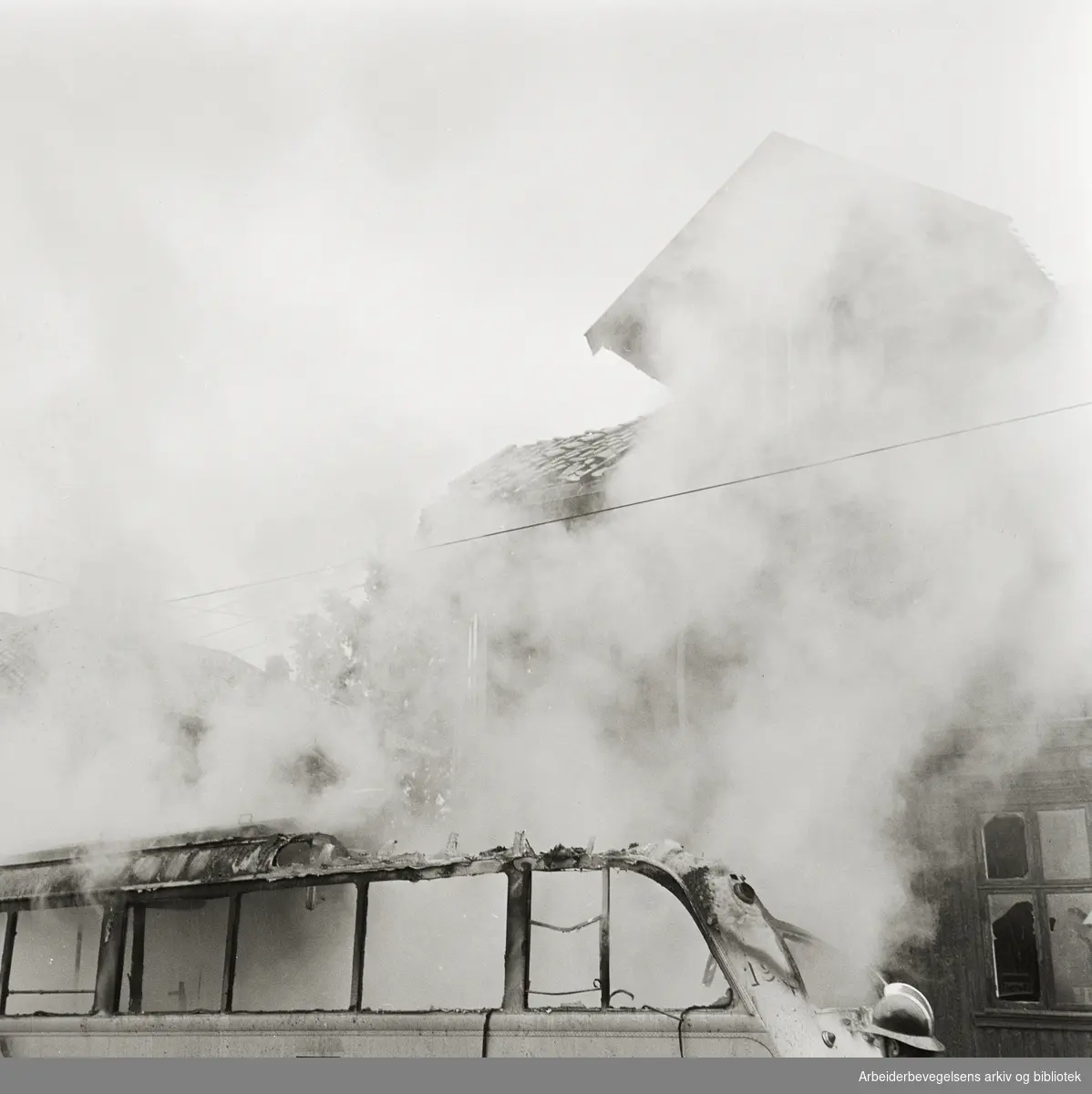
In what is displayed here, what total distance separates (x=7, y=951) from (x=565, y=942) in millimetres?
2814

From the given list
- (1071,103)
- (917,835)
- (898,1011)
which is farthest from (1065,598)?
(898,1011)

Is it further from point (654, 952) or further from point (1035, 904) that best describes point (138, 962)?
point (1035, 904)

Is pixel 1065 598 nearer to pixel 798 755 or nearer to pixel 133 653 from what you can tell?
pixel 798 755

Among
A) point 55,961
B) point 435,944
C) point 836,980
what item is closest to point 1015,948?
point 836,980

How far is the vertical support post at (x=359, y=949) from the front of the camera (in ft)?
15.3

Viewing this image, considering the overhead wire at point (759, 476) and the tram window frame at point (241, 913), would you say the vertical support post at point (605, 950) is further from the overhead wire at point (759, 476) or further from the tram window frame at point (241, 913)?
the overhead wire at point (759, 476)

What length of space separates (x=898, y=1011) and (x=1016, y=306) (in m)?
4.93

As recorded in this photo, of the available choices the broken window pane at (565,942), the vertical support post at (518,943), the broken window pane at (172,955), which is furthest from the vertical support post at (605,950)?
the broken window pane at (172,955)

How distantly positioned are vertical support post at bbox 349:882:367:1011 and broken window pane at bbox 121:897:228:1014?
780mm

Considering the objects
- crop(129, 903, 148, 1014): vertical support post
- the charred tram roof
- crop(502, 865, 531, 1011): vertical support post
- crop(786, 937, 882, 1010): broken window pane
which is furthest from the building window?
crop(129, 903, 148, 1014): vertical support post

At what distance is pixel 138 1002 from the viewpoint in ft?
17.2

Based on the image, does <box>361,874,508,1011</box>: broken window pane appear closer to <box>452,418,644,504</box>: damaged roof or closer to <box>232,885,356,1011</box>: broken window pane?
<box>232,885,356,1011</box>: broken window pane

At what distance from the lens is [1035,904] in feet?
20.5

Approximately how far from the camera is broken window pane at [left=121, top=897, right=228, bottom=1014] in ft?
17.1
